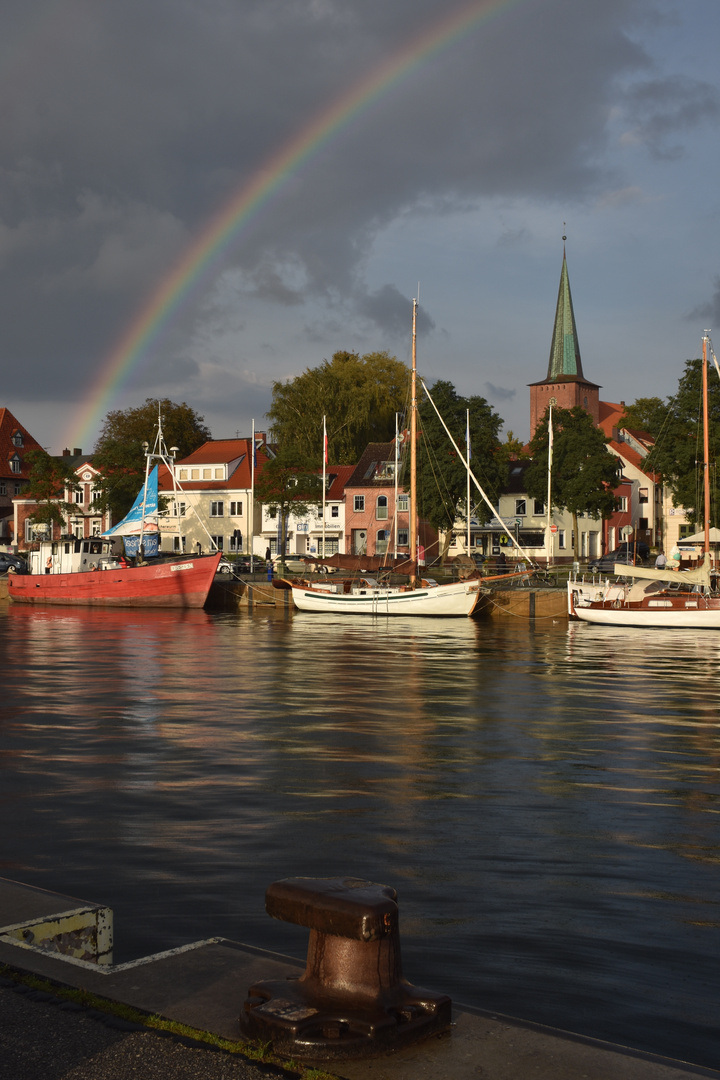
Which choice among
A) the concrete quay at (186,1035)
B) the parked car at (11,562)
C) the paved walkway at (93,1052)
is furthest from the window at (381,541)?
the paved walkway at (93,1052)

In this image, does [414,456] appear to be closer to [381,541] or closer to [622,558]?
[622,558]

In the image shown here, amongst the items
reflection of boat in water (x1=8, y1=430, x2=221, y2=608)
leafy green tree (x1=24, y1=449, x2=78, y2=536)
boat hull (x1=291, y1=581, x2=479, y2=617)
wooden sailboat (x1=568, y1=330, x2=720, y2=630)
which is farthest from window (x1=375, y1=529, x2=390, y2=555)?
wooden sailboat (x1=568, y1=330, x2=720, y2=630)

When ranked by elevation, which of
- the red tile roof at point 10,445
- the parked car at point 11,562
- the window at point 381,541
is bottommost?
the parked car at point 11,562

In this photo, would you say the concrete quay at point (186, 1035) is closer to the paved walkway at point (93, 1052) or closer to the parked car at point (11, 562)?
the paved walkway at point (93, 1052)

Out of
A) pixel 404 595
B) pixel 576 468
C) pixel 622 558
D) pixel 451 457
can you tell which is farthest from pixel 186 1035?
pixel 622 558

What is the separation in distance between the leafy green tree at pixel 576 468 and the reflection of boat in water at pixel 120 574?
3213 cm

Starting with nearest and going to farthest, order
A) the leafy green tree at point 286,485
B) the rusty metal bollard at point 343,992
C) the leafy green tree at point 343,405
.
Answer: the rusty metal bollard at point 343,992, the leafy green tree at point 286,485, the leafy green tree at point 343,405

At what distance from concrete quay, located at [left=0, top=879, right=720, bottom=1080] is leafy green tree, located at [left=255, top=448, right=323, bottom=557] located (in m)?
82.5

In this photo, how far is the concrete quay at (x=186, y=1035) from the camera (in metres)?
4.91

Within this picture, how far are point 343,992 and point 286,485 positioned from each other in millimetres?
84739

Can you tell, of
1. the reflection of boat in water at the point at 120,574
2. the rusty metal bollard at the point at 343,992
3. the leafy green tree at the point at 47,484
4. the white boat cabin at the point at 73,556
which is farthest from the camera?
the leafy green tree at the point at 47,484

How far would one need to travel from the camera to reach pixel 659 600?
5472 centimetres

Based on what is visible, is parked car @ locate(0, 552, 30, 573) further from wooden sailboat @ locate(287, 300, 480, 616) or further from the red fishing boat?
wooden sailboat @ locate(287, 300, 480, 616)

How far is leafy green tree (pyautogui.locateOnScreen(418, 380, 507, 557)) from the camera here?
83.9 meters
